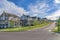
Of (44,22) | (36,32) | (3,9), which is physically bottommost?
(36,32)

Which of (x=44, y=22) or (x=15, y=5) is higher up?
(x=15, y=5)

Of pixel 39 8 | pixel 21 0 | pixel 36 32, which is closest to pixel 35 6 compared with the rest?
pixel 39 8

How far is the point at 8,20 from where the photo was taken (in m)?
6.78

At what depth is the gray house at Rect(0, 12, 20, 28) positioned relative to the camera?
6.75 metres

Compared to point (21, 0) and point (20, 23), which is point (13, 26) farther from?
point (21, 0)

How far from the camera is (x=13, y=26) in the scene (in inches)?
265

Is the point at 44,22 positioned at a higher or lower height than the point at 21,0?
lower

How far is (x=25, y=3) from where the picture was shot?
6785 millimetres

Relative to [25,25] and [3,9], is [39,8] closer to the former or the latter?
[25,25]

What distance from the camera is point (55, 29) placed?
7.16 meters

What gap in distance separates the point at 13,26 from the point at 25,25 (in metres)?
0.52

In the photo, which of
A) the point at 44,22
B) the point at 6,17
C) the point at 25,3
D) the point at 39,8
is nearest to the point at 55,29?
the point at 44,22

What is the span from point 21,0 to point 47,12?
1185mm

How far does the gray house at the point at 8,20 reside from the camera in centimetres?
675
